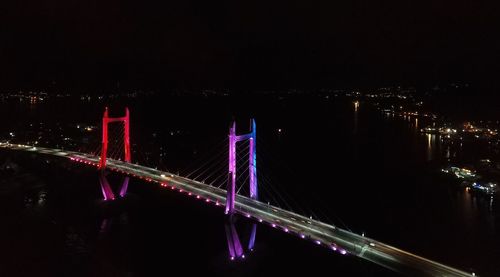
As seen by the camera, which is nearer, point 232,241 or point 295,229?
point 295,229

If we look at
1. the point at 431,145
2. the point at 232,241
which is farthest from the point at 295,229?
the point at 431,145

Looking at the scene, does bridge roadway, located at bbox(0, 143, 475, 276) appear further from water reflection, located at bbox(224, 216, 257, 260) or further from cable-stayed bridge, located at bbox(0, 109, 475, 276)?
water reflection, located at bbox(224, 216, 257, 260)

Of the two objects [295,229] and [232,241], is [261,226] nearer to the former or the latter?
[232,241]

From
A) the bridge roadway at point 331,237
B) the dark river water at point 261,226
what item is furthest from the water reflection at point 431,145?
the bridge roadway at point 331,237

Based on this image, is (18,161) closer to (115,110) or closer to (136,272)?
(136,272)

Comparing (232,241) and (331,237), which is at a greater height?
(331,237)

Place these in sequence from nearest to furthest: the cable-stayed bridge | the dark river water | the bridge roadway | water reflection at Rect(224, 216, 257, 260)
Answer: the bridge roadway < the cable-stayed bridge < water reflection at Rect(224, 216, 257, 260) < the dark river water

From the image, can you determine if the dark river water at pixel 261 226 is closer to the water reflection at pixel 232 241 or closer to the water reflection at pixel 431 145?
the water reflection at pixel 232 241

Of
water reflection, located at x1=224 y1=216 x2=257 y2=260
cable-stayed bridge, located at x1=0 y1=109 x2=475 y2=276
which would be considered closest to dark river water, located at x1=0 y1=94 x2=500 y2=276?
water reflection, located at x1=224 y1=216 x2=257 y2=260
